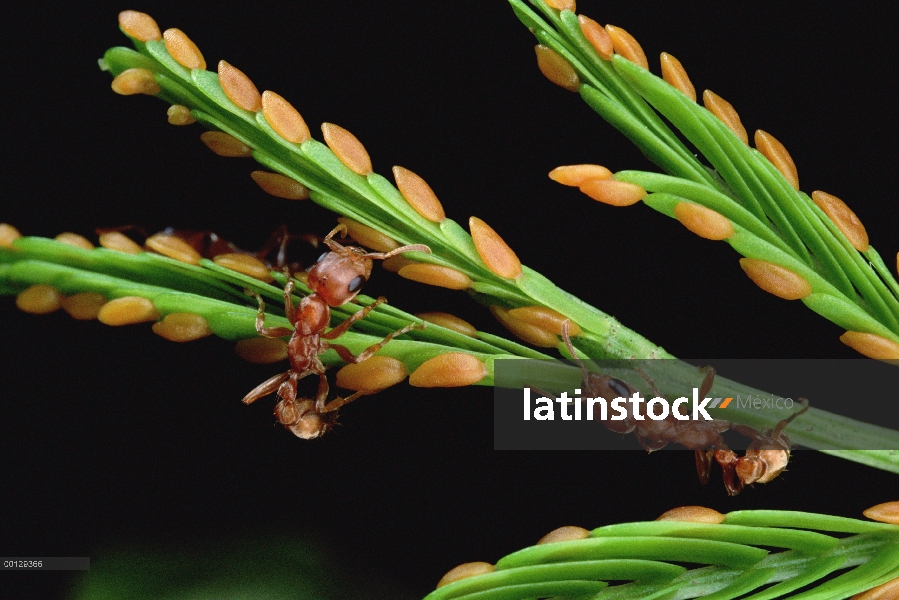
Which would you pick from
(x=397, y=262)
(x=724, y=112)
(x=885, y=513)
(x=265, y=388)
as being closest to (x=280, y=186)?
(x=397, y=262)

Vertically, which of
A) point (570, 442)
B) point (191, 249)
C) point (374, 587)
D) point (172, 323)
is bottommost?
point (374, 587)

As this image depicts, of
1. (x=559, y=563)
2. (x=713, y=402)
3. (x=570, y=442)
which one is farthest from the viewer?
(x=570, y=442)

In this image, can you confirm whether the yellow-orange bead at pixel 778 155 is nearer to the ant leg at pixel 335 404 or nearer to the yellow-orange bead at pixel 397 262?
the yellow-orange bead at pixel 397 262

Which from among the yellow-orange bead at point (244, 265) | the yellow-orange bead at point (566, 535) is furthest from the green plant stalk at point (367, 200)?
the yellow-orange bead at point (566, 535)

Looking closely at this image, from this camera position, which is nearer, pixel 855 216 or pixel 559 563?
pixel 559 563

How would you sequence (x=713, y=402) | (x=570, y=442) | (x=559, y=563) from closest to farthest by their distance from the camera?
(x=559, y=563) < (x=713, y=402) < (x=570, y=442)

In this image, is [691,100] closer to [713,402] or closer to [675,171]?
[675,171]

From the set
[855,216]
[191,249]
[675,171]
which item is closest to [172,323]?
[191,249]

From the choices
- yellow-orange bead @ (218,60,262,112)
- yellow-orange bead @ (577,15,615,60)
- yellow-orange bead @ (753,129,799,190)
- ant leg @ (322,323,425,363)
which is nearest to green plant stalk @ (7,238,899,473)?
ant leg @ (322,323,425,363)
